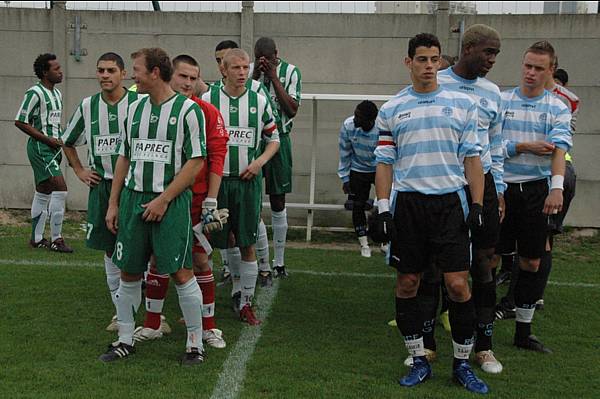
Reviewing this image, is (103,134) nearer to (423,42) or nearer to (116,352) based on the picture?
(116,352)

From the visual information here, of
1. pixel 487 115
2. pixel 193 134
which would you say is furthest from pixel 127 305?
pixel 487 115

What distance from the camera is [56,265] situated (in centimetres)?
790

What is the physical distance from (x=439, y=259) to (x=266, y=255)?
2.98 m

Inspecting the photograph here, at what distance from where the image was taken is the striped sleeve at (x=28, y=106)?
852 centimetres

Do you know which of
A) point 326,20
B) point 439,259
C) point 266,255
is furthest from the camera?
point 326,20

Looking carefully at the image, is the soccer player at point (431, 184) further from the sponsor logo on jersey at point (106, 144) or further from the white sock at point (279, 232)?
the white sock at point (279, 232)

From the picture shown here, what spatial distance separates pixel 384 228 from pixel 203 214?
1.19m

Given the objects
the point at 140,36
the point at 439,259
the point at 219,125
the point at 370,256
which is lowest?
the point at 370,256

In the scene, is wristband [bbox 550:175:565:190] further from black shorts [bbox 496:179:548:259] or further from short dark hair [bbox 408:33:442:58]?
short dark hair [bbox 408:33:442:58]

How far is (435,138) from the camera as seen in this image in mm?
4402

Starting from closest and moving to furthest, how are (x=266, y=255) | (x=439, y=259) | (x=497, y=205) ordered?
(x=439, y=259)
(x=497, y=205)
(x=266, y=255)

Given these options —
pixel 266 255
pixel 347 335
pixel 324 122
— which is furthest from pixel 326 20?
pixel 347 335

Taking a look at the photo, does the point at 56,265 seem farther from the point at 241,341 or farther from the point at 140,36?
the point at 140,36

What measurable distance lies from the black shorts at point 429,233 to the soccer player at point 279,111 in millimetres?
2488
